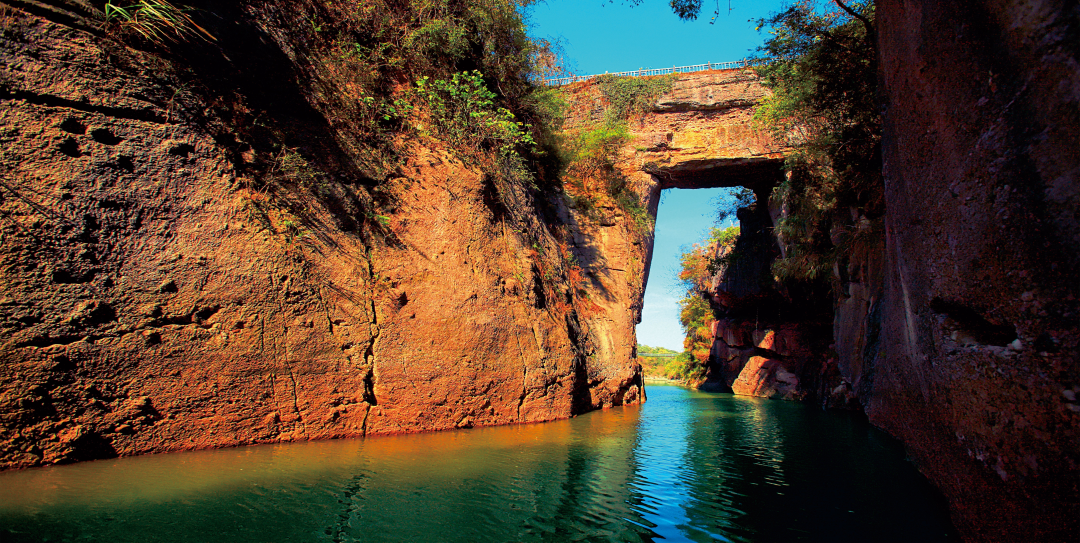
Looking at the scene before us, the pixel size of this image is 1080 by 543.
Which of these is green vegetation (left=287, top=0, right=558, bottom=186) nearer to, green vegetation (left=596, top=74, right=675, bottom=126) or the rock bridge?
the rock bridge

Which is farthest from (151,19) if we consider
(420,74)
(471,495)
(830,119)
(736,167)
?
(736,167)

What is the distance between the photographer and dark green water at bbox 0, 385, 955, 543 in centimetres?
322

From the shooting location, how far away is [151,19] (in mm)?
5352

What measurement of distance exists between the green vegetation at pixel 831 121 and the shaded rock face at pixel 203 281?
7528 mm

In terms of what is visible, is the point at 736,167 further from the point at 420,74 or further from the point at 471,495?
the point at 471,495

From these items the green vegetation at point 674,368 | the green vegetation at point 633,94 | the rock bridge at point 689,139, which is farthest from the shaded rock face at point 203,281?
the green vegetation at point 674,368

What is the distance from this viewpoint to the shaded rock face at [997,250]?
2359mm

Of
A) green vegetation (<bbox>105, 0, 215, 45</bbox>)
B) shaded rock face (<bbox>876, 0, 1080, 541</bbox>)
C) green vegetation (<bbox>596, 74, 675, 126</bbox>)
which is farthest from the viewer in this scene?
green vegetation (<bbox>596, 74, 675, 126</bbox>)

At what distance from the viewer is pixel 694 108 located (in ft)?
54.5

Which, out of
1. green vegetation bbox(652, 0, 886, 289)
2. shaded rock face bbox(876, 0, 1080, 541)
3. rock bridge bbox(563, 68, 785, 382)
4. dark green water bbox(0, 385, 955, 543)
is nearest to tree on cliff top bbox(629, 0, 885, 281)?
green vegetation bbox(652, 0, 886, 289)

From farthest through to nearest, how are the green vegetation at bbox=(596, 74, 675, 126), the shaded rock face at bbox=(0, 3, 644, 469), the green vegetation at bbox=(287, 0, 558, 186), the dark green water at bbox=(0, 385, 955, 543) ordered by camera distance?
the green vegetation at bbox=(596, 74, 675, 126) < the green vegetation at bbox=(287, 0, 558, 186) < the shaded rock face at bbox=(0, 3, 644, 469) < the dark green water at bbox=(0, 385, 955, 543)

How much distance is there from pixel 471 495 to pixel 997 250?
161 inches

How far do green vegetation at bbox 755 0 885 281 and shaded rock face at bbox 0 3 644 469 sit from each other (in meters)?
7.53

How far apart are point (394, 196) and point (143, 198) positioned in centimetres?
335
